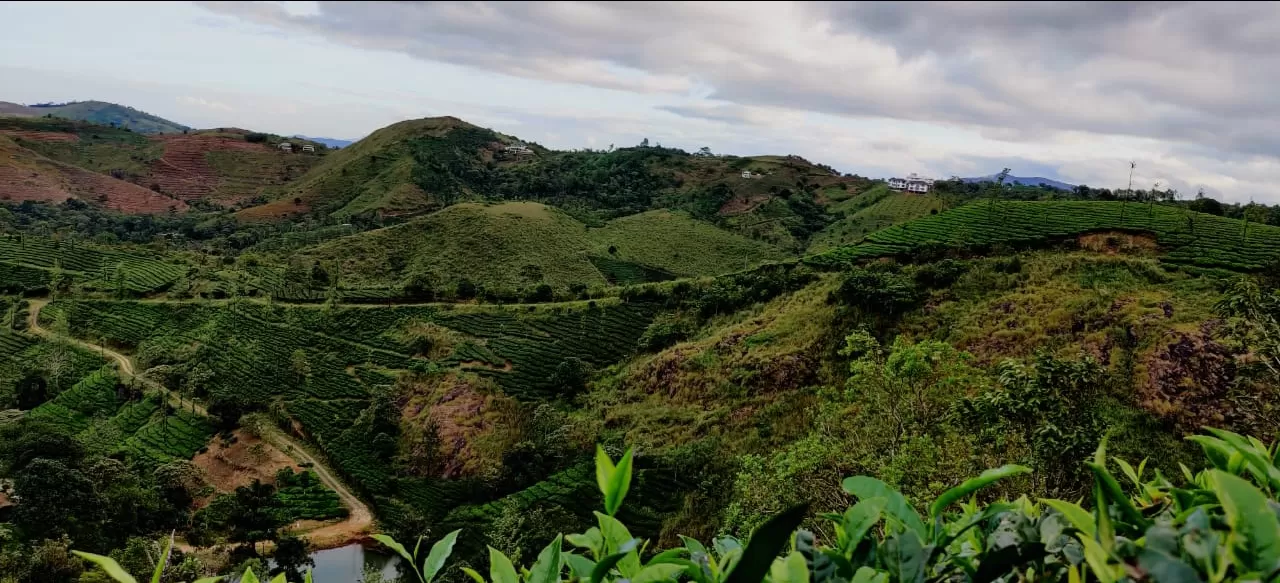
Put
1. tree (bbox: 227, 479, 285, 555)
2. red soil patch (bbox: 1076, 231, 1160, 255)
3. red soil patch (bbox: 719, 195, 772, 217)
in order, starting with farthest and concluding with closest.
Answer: red soil patch (bbox: 719, 195, 772, 217), red soil patch (bbox: 1076, 231, 1160, 255), tree (bbox: 227, 479, 285, 555)

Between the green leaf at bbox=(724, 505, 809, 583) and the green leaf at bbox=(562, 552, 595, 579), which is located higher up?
the green leaf at bbox=(724, 505, 809, 583)

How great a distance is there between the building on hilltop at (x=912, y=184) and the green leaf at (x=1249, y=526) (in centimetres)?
6926

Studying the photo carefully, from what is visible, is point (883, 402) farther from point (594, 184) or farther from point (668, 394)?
point (594, 184)

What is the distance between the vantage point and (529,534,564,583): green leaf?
1.53 m

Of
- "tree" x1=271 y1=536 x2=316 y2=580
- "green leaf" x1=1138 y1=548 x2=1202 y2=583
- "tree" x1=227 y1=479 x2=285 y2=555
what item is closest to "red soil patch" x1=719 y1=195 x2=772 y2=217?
"tree" x1=227 y1=479 x2=285 y2=555

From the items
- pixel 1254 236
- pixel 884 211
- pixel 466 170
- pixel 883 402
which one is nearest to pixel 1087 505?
pixel 883 402

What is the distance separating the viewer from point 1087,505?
839cm

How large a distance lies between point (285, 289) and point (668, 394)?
2375cm

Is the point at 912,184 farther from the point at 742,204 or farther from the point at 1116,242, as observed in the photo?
the point at 1116,242

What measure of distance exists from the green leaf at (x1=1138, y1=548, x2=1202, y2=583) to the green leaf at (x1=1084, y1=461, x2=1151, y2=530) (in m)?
0.17

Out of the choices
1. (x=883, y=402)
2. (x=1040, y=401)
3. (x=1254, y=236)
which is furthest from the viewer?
(x=1254, y=236)

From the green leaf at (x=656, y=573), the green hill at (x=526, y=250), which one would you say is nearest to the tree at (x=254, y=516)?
the green hill at (x=526, y=250)

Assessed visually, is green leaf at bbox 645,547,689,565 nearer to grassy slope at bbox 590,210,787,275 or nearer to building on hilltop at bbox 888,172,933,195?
grassy slope at bbox 590,210,787,275

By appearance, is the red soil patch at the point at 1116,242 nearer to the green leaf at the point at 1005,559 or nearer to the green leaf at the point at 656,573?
the green leaf at the point at 1005,559
